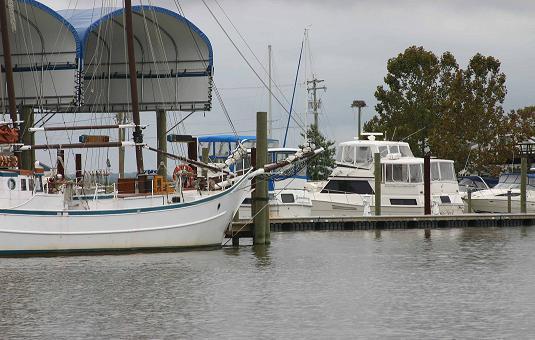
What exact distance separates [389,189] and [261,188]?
868 inches

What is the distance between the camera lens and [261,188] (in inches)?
1987

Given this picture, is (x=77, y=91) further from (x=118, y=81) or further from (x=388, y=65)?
(x=388, y=65)

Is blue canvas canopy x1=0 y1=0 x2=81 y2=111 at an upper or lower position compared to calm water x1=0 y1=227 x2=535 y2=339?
upper

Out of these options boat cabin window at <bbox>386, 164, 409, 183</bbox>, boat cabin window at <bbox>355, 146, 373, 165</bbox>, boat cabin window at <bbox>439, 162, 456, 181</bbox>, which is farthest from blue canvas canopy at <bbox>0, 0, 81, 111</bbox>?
boat cabin window at <bbox>439, 162, 456, 181</bbox>

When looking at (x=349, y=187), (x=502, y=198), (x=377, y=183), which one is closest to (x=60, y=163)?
(x=377, y=183)

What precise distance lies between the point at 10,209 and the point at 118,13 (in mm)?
20063

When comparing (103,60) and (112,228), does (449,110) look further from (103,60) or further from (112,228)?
(112,228)

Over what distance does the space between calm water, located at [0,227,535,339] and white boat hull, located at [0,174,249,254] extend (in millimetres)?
751

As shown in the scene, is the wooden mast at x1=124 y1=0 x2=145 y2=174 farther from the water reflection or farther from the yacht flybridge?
the yacht flybridge

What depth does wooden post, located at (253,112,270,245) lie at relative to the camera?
50250 mm

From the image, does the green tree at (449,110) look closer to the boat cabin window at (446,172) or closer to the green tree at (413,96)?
the green tree at (413,96)

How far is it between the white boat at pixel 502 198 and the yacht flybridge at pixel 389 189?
3.32 metres

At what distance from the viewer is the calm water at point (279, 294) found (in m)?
32.8

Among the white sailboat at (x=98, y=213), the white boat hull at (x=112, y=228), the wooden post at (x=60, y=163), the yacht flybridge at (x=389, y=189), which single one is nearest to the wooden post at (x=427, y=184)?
Result: the yacht flybridge at (x=389, y=189)
